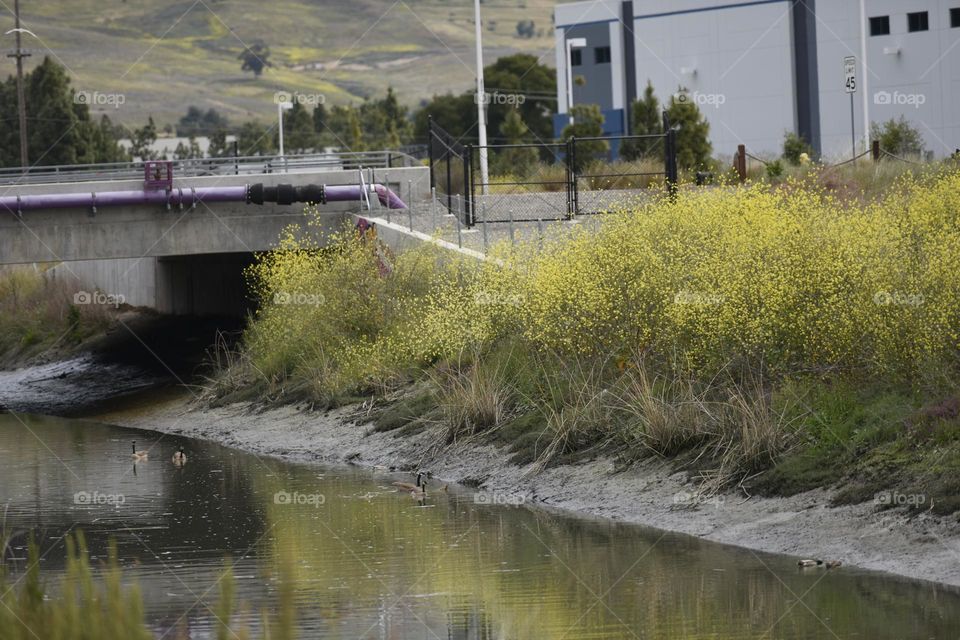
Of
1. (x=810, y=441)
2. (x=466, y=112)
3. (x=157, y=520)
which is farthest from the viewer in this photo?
(x=466, y=112)

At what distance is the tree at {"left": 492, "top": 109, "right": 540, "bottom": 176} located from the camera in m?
48.1

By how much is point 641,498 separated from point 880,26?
2146 inches

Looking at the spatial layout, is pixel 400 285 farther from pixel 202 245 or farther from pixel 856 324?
pixel 856 324

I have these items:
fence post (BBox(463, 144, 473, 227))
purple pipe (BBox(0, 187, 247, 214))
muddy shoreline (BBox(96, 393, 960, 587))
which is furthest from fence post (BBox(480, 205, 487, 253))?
purple pipe (BBox(0, 187, 247, 214))

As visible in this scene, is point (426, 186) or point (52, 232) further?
point (426, 186)

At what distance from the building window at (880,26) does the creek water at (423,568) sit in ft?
169

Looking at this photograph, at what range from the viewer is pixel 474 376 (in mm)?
22203

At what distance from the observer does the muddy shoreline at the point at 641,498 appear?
1431cm

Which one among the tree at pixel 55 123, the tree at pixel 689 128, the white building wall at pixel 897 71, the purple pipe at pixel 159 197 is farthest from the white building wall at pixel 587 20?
the purple pipe at pixel 159 197

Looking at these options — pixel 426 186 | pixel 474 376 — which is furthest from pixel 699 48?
pixel 474 376

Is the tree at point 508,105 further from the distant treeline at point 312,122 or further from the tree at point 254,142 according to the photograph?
the tree at point 254,142

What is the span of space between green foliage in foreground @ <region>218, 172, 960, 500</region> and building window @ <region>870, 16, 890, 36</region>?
44.0m

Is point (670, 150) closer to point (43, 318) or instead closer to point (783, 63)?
point (43, 318)

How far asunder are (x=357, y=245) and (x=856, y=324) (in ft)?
48.3
